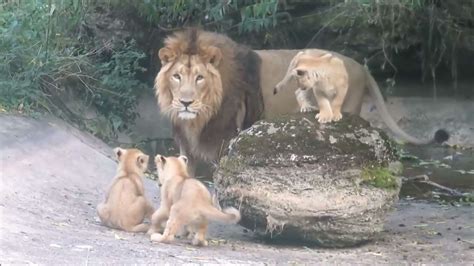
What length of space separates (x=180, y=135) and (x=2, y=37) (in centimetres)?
284

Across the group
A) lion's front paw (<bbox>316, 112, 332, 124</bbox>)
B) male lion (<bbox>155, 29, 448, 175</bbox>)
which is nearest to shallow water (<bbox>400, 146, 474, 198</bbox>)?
male lion (<bbox>155, 29, 448, 175</bbox>)

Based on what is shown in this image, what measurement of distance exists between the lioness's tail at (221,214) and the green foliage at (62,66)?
14.5 ft

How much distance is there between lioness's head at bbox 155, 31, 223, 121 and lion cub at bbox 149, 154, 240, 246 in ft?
6.62

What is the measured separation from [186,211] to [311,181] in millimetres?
955

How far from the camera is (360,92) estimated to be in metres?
10.1

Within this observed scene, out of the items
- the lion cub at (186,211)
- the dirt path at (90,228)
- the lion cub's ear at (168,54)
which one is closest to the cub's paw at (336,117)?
the dirt path at (90,228)

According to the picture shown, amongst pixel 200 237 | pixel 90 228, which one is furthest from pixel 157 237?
pixel 90 228

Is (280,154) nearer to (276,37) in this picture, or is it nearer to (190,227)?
(190,227)

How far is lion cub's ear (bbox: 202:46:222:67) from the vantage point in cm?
927

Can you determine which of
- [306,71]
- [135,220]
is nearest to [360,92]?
[306,71]

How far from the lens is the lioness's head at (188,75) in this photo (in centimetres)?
916

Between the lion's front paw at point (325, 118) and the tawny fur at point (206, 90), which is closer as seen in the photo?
the lion's front paw at point (325, 118)

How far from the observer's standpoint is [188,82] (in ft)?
30.0

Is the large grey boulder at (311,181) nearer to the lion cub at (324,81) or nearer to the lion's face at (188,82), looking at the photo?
the lion cub at (324,81)
